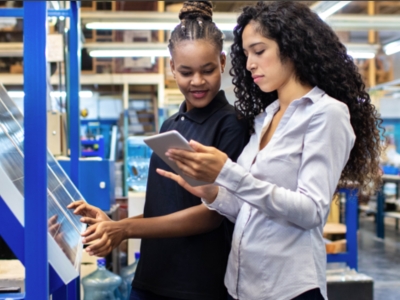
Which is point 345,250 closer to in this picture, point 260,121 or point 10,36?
point 260,121

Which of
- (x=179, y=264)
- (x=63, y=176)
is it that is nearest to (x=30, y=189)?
(x=179, y=264)

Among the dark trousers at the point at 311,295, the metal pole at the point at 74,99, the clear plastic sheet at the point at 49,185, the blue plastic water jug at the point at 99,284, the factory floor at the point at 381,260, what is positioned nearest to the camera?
the dark trousers at the point at 311,295

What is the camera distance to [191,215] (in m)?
1.24

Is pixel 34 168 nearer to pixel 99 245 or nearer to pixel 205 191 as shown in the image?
pixel 99 245

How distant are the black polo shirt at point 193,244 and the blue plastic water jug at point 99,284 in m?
1.83

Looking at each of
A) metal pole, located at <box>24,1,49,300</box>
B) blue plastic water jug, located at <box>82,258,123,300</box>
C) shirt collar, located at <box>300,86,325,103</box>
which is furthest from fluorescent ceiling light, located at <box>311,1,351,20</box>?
metal pole, located at <box>24,1,49,300</box>

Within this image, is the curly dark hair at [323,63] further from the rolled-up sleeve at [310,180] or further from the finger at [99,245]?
the finger at [99,245]

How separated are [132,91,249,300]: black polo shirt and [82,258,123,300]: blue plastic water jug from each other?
5.99 ft

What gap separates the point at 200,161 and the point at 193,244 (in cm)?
37

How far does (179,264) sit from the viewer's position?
1303mm

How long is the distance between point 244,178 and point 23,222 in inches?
18.8

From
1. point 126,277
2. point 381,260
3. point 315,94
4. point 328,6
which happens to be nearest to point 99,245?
point 315,94

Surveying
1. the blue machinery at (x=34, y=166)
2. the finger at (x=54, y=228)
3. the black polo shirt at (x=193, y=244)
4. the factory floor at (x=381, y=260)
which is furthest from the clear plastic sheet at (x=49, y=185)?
the factory floor at (x=381, y=260)

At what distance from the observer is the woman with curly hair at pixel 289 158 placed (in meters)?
1.05
